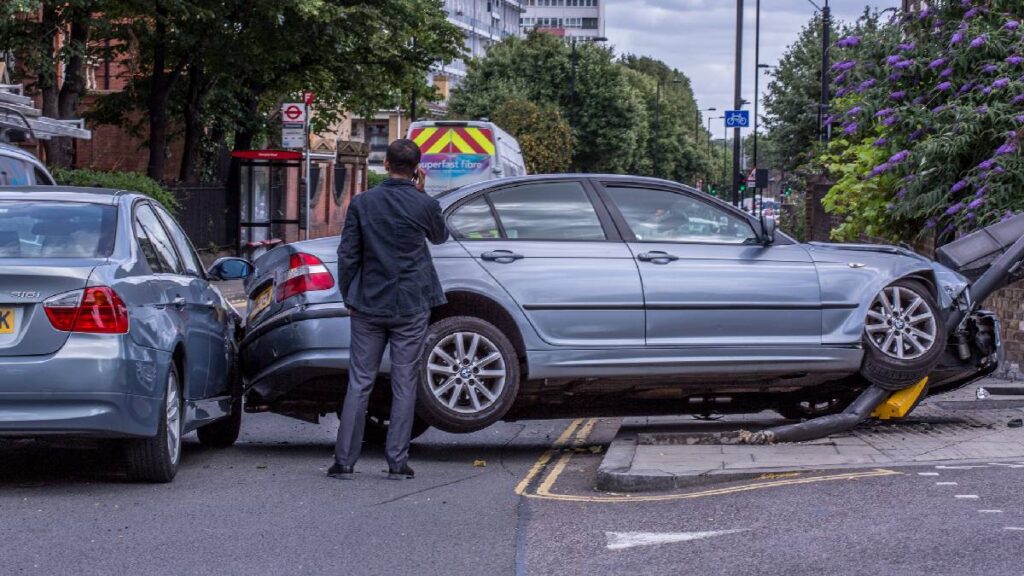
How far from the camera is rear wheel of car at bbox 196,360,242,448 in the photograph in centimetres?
956

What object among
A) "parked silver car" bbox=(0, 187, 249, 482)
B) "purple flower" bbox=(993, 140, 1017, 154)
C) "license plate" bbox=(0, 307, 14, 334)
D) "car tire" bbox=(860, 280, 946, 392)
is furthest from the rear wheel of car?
"purple flower" bbox=(993, 140, 1017, 154)

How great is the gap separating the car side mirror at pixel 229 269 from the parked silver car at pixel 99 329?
56 centimetres

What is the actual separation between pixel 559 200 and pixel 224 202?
27562 mm

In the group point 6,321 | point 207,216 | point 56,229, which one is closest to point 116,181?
point 207,216

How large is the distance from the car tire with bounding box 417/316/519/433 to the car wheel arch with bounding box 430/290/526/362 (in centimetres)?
14

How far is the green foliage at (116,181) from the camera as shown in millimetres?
25797

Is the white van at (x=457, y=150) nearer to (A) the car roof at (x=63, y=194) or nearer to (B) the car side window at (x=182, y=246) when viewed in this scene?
(B) the car side window at (x=182, y=246)

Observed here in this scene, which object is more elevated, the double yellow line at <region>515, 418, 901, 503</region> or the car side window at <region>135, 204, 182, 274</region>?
the car side window at <region>135, 204, 182, 274</region>

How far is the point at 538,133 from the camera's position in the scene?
67.6m

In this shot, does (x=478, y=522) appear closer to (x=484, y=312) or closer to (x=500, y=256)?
(x=484, y=312)

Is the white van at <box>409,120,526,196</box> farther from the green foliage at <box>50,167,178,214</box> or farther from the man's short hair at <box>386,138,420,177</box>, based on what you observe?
the man's short hair at <box>386,138,420,177</box>

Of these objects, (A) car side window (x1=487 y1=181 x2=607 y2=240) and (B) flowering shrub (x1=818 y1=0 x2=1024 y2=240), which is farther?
(B) flowering shrub (x1=818 y1=0 x2=1024 y2=240)

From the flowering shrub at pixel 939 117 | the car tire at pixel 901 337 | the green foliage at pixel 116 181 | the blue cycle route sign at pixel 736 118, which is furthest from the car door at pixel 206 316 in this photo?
the blue cycle route sign at pixel 736 118

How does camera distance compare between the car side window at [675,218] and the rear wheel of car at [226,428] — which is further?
the rear wheel of car at [226,428]
